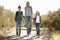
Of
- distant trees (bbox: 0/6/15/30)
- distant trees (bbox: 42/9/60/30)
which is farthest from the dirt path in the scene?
distant trees (bbox: 42/9/60/30)

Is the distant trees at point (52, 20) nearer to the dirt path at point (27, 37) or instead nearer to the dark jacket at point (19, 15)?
the dirt path at point (27, 37)

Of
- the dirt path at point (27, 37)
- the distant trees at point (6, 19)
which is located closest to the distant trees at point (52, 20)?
the dirt path at point (27, 37)

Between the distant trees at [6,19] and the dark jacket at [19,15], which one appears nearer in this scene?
the dark jacket at [19,15]

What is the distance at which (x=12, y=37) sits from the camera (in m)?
14.3

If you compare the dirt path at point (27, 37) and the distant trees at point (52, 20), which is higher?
the distant trees at point (52, 20)

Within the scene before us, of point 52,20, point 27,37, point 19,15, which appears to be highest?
point 19,15

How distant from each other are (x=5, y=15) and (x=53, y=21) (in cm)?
345

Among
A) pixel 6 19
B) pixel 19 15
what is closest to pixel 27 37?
pixel 19 15

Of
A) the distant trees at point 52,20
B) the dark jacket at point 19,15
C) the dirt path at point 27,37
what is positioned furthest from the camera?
the distant trees at point 52,20

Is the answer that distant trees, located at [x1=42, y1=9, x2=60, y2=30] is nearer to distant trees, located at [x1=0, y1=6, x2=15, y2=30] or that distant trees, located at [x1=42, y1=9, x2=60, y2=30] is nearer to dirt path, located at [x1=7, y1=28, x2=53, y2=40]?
dirt path, located at [x1=7, y1=28, x2=53, y2=40]

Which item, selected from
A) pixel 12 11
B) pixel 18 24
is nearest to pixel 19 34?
pixel 18 24

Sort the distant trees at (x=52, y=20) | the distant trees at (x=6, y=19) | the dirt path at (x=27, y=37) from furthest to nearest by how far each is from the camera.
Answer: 1. the distant trees at (x=52, y=20)
2. the distant trees at (x=6, y=19)
3. the dirt path at (x=27, y=37)

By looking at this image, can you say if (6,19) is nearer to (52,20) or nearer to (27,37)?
(52,20)

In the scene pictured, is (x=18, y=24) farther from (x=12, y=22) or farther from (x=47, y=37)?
(x=12, y=22)
